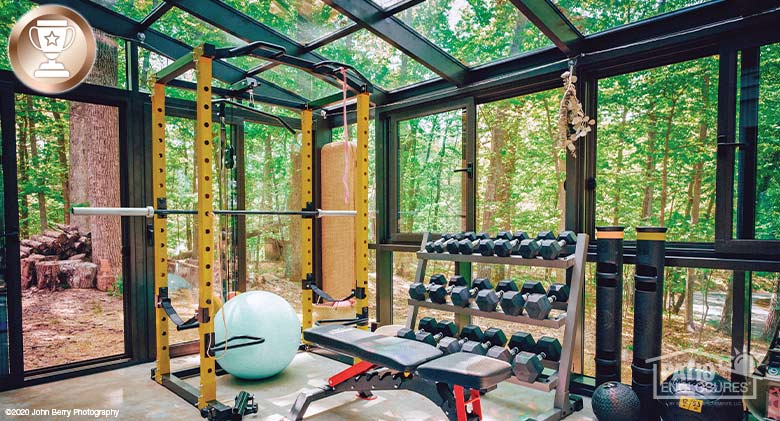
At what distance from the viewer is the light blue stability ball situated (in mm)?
3033

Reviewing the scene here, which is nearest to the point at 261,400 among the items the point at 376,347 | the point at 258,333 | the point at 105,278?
the point at 258,333

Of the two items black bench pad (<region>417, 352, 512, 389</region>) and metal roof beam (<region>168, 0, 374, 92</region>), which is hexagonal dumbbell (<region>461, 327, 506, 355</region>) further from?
metal roof beam (<region>168, 0, 374, 92</region>)

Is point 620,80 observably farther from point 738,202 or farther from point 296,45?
point 296,45

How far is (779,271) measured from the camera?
7.47 ft

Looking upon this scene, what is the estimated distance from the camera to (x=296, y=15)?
10.6 ft

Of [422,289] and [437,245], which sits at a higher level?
[437,245]

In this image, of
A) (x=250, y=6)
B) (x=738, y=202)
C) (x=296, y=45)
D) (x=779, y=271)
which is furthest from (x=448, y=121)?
(x=779, y=271)

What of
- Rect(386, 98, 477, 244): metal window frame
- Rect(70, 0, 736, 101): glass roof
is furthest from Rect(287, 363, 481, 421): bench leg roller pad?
Rect(70, 0, 736, 101): glass roof

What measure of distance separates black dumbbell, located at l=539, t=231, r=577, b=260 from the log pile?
11.6ft

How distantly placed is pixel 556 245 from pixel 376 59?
204cm

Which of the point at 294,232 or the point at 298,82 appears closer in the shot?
the point at 298,82

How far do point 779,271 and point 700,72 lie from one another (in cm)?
120

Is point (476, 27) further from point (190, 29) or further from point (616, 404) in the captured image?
point (616, 404)

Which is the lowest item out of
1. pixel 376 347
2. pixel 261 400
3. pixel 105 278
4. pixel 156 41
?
pixel 261 400
